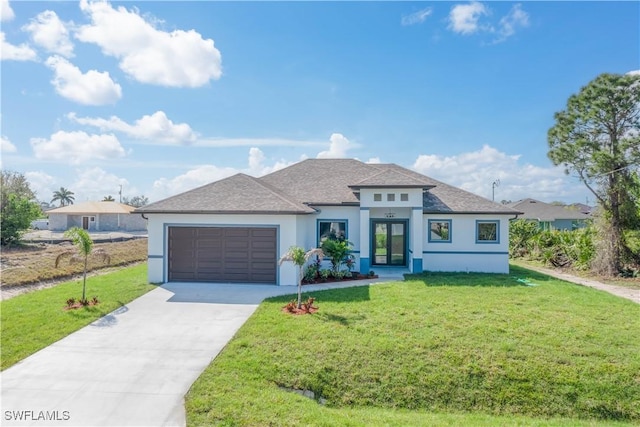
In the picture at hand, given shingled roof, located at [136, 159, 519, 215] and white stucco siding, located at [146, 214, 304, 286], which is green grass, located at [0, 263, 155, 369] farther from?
shingled roof, located at [136, 159, 519, 215]

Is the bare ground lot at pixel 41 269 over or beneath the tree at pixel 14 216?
beneath

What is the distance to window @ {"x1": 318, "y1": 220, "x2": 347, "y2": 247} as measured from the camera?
627 inches

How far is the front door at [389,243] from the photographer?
16875 mm

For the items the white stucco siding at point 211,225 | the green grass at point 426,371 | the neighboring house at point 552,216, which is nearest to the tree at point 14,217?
the white stucco siding at point 211,225

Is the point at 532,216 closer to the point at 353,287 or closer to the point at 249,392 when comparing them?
the point at 353,287

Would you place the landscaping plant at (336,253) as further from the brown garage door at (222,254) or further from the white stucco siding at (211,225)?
the brown garage door at (222,254)

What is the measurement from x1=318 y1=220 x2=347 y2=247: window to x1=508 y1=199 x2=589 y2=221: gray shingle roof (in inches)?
1166

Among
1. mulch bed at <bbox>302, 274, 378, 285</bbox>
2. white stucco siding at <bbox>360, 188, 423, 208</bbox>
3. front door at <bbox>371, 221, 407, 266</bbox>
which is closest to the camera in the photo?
mulch bed at <bbox>302, 274, 378, 285</bbox>

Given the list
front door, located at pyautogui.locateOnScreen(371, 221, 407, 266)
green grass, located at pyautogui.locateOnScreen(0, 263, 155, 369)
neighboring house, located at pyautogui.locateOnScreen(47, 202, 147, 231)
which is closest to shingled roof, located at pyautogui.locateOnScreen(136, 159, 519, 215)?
front door, located at pyautogui.locateOnScreen(371, 221, 407, 266)

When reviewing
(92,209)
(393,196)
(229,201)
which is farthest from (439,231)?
(92,209)

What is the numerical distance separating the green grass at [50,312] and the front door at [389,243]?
1004 centimetres

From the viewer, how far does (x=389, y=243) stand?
55.8ft

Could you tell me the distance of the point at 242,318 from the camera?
9.22m

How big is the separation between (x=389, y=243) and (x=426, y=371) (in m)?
10.5
